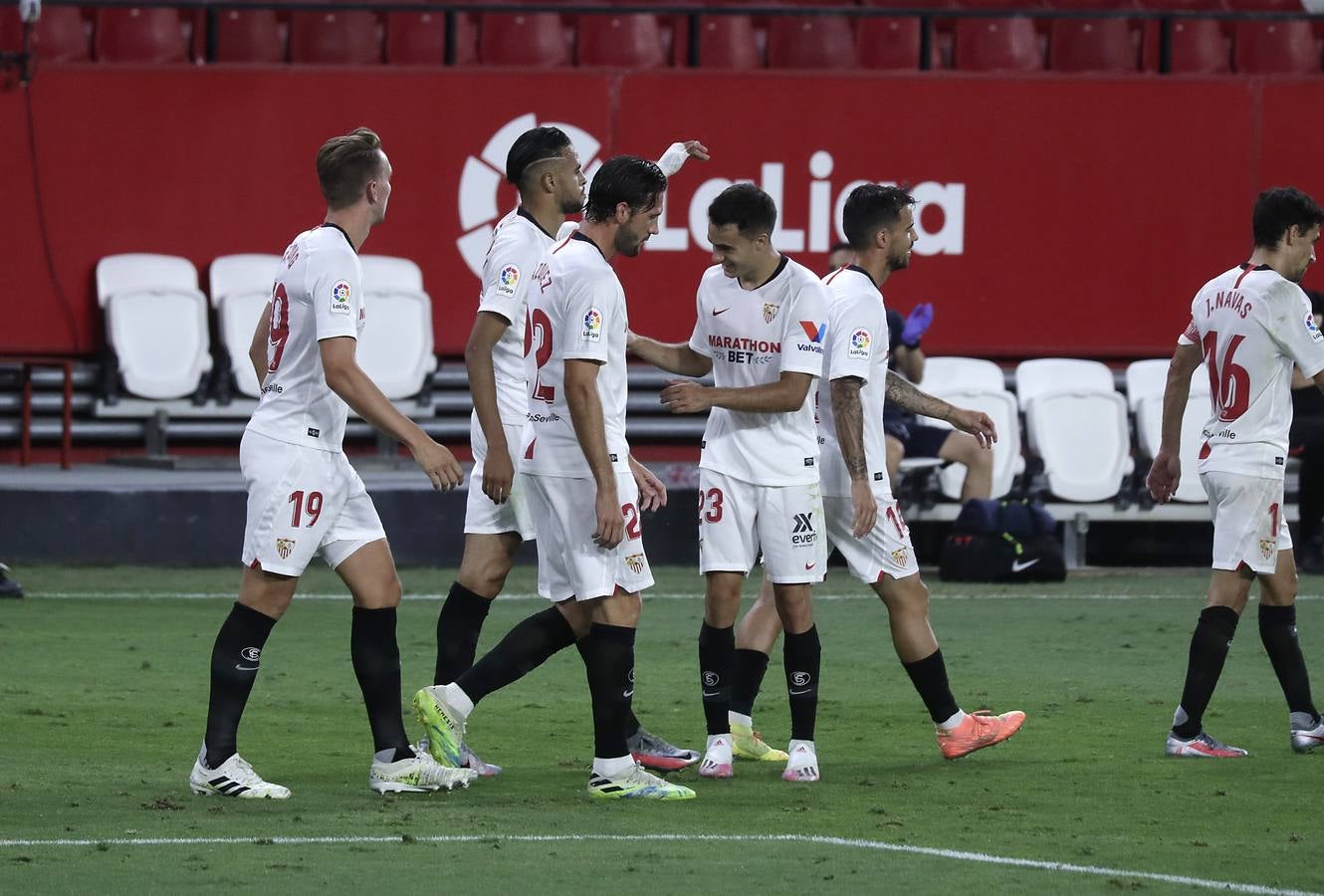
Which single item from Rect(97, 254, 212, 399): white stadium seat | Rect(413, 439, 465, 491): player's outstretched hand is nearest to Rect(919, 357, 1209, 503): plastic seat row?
Rect(97, 254, 212, 399): white stadium seat

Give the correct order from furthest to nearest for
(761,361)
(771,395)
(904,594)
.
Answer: (904,594) < (761,361) < (771,395)

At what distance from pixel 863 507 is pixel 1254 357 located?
1.47 metres

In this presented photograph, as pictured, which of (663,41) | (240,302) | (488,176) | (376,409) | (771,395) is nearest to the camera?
(376,409)

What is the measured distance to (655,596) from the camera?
482 inches

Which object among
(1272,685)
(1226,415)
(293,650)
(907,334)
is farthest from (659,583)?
(1226,415)

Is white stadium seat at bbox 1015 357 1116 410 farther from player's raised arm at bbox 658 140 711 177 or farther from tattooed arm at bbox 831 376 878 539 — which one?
tattooed arm at bbox 831 376 878 539

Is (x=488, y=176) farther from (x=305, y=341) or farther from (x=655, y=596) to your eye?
(x=305, y=341)

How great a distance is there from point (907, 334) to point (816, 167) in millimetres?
2980

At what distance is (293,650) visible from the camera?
9930 mm

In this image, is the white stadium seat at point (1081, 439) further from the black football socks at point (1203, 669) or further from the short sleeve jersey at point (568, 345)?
the short sleeve jersey at point (568, 345)

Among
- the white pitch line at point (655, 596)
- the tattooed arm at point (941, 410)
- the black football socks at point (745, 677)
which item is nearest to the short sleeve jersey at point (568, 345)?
the black football socks at point (745, 677)

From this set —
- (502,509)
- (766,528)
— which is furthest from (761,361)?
(502,509)

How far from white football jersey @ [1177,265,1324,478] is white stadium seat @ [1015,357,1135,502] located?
666cm

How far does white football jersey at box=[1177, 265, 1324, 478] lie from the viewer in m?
7.27
